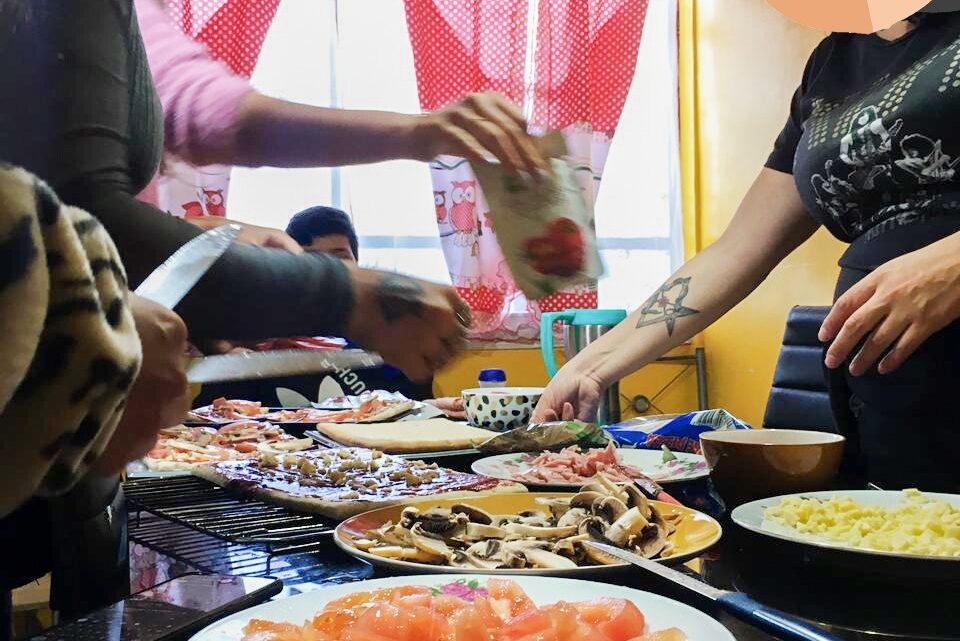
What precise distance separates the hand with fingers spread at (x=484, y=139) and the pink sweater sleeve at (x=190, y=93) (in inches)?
4.5

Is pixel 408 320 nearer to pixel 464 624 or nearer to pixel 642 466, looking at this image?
pixel 464 624

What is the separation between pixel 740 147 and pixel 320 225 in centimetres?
299

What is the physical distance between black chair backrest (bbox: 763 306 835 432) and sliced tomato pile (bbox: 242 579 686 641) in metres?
1.23

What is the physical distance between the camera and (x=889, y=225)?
1.18 meters

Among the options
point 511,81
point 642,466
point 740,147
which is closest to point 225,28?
point 511,81

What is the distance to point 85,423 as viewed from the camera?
353mm

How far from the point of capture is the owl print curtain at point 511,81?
542 millimetres

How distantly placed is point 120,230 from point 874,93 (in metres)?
1.10

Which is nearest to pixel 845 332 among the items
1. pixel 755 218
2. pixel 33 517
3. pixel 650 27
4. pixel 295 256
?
pixel 755 218

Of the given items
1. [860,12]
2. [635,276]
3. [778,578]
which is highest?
[860,12]

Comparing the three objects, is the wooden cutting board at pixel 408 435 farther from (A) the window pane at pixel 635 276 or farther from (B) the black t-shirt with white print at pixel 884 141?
(A) the window pane at pixel 635 276

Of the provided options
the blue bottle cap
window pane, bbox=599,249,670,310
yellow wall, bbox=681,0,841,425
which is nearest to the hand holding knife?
the blue bottle cap

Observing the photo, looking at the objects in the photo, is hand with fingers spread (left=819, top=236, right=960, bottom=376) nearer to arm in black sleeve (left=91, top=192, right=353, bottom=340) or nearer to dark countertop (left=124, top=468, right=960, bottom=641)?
dark countertop (left=124, top=468, right=960, bottom=641)

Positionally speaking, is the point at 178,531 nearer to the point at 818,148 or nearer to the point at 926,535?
the point at 926,535
